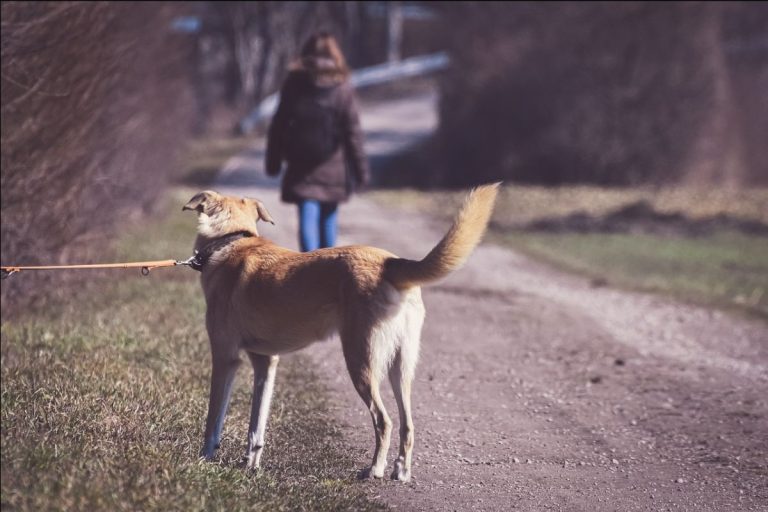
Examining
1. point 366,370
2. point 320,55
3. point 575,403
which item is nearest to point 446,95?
point 320,55

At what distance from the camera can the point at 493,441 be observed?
6109mm

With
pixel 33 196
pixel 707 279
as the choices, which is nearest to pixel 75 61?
pixel 33 196

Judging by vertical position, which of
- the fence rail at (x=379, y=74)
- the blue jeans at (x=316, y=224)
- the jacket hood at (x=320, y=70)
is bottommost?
the blue jeans at (x=316, y=224)

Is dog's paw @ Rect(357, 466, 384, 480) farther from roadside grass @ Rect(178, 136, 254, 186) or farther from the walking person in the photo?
roadside grass @ Rect(178, 136, 254, 186)

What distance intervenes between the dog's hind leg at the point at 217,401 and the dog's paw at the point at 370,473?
2.37 feet

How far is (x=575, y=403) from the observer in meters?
7.21

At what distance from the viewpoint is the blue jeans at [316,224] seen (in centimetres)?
843

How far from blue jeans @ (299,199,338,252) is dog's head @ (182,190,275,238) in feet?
8.52

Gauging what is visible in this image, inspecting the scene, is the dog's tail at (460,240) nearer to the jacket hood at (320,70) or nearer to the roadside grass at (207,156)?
the jacket hood at (320,70)

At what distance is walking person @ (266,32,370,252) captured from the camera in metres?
8.39

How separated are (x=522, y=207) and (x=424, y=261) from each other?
15895 millimetres

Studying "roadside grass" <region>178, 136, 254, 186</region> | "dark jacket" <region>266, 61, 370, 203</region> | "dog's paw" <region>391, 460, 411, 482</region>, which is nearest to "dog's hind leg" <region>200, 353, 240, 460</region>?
"dog's paw" <region>391, 460, 411, 482</region>

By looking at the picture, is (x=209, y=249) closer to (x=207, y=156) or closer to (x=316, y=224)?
(x=316, y=224)

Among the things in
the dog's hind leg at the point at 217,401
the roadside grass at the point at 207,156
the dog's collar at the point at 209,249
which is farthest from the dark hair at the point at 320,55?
the roadside grass at the point at 207,156
